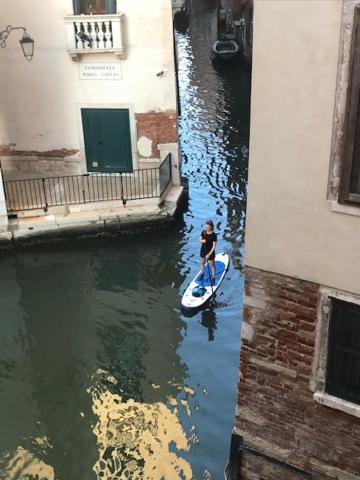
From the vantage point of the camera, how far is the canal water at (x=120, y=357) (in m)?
8.99

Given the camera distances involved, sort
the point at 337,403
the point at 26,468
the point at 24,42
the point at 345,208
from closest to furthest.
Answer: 1. the point at 345,208
2. the point at 337,403
3. the point at 26,468
4. the point at 24,42

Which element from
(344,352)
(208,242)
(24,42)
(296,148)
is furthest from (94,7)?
(344,352)

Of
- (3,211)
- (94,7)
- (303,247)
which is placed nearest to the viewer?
(303,247)

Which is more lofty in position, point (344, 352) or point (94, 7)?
point (94, 7)

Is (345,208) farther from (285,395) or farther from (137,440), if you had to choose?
(137,440)

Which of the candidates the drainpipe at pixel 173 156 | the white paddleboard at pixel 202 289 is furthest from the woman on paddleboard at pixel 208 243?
the drainpipe at pixel 173 156

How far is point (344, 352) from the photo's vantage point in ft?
17.4

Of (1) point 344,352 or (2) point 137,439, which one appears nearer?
(1) point 344,352

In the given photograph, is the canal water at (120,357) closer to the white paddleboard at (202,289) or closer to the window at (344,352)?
the white paddleboard at (202,289)

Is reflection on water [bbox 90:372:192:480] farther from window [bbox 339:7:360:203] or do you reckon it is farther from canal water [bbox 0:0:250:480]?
window [bbox 339:7:360:203]

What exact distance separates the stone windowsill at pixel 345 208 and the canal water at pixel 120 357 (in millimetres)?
5179

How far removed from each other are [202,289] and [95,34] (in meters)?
→ 7.04

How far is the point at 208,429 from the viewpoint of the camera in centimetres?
937

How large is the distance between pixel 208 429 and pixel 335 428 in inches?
160
